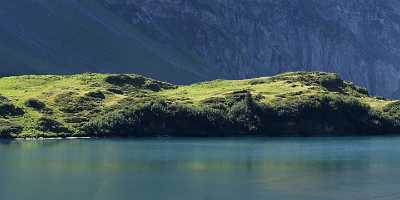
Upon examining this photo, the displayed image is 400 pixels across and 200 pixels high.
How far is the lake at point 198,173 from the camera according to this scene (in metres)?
103

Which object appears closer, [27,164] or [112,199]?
[112,199]

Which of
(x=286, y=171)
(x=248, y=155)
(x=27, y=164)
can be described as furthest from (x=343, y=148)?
(x=27, y=164)

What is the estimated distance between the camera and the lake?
10338 centimetres

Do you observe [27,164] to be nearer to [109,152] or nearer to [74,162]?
[74,162]

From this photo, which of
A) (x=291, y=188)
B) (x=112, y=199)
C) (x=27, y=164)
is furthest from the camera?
(x=27, y=164)

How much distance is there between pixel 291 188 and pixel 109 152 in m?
70.0

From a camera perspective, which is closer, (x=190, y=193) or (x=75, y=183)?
(x=190, y=193)

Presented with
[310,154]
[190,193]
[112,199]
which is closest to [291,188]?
[190,193]

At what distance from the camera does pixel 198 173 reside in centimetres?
12638

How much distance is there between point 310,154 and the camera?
16875 centimetres

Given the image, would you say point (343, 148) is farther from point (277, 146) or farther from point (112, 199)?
point (112, 199)

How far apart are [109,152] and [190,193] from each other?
7106cm

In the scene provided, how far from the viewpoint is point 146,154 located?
167m

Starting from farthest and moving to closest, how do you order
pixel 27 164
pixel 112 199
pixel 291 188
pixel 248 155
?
pixel 248 155, pixel 27 164, pixel 291 188, pixel 112 199
